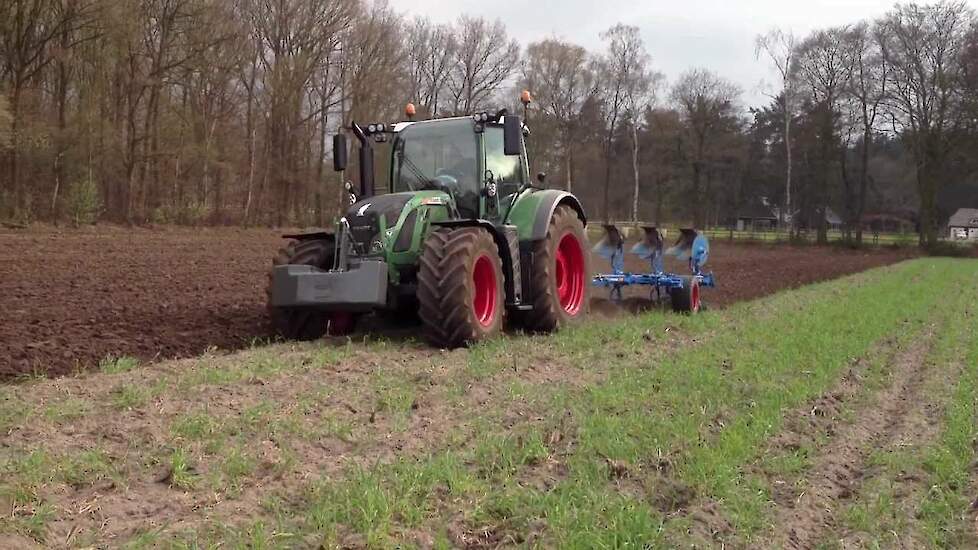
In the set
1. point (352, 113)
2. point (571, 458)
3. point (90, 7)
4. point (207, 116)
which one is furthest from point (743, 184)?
point (571, 458)

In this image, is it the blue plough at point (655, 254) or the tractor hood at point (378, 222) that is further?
the blue plough at point (655, 254)

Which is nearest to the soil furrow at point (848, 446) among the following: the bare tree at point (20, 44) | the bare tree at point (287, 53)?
the bare tree at point (20, 44)

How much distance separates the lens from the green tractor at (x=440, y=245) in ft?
23.2

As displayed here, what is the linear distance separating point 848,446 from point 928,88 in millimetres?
41881

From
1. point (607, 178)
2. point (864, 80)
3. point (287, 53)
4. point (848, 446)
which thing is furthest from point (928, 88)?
point (848, 446)

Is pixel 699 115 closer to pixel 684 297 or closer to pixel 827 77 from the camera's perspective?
pixel 827 77

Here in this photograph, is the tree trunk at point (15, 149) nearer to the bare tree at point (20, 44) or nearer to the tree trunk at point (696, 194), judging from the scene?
the bare tree at point (20, 44)

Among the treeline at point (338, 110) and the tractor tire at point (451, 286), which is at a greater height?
the treeline at point (338, 110)

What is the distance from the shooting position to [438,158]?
8.55m

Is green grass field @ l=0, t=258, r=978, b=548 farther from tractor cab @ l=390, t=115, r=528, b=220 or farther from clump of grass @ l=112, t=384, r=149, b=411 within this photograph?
tractor cab @ l=390, t=115, r=528, b=220

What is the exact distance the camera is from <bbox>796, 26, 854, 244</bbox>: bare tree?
43750mm

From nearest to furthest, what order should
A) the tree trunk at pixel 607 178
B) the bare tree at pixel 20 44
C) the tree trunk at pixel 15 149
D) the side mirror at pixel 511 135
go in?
the side mirror at pixel 511 135 < the tree trunk at pixel 15 149 < the bare tree at pixel 20 44 < the tree trunk at pixel 607 178

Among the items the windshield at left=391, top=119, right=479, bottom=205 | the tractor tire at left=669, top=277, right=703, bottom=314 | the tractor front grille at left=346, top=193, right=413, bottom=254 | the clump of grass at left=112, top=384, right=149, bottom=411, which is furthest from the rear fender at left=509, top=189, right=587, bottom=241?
Answer: the clump of grass at left=112, top=384, right=149, bottom=411

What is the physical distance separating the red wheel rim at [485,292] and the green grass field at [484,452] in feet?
1.97
